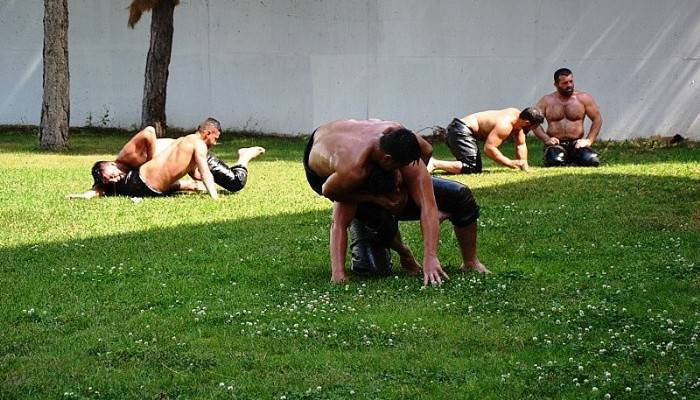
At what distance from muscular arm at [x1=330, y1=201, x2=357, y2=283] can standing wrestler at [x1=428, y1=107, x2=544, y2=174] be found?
6862 mm

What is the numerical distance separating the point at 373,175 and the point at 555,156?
8260 mm

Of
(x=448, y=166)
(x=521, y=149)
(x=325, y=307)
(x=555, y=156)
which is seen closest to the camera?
(x=325, y=307)

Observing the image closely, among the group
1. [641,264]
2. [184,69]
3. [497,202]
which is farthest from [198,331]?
[184,69]

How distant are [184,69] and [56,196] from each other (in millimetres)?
9086

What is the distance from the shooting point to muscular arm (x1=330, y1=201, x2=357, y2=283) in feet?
22.8

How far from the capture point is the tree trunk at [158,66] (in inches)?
754

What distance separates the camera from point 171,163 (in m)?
11.9

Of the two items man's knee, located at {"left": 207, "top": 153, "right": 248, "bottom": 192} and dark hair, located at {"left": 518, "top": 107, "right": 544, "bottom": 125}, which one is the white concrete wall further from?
man's knee, located at {"left": 207, "top": 153, "right": 248, "bottom": 192}

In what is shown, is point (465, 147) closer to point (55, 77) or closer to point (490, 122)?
point (490, 122)

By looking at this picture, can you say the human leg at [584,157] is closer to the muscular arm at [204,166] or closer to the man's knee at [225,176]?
the man's knee at [225,176]

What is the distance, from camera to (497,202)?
11.1 meters

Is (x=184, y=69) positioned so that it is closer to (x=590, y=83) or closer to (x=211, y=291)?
(x=590, y=83)

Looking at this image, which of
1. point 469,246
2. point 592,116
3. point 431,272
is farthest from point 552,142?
point 431,272

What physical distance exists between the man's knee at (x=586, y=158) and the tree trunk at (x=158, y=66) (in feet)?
24.8
